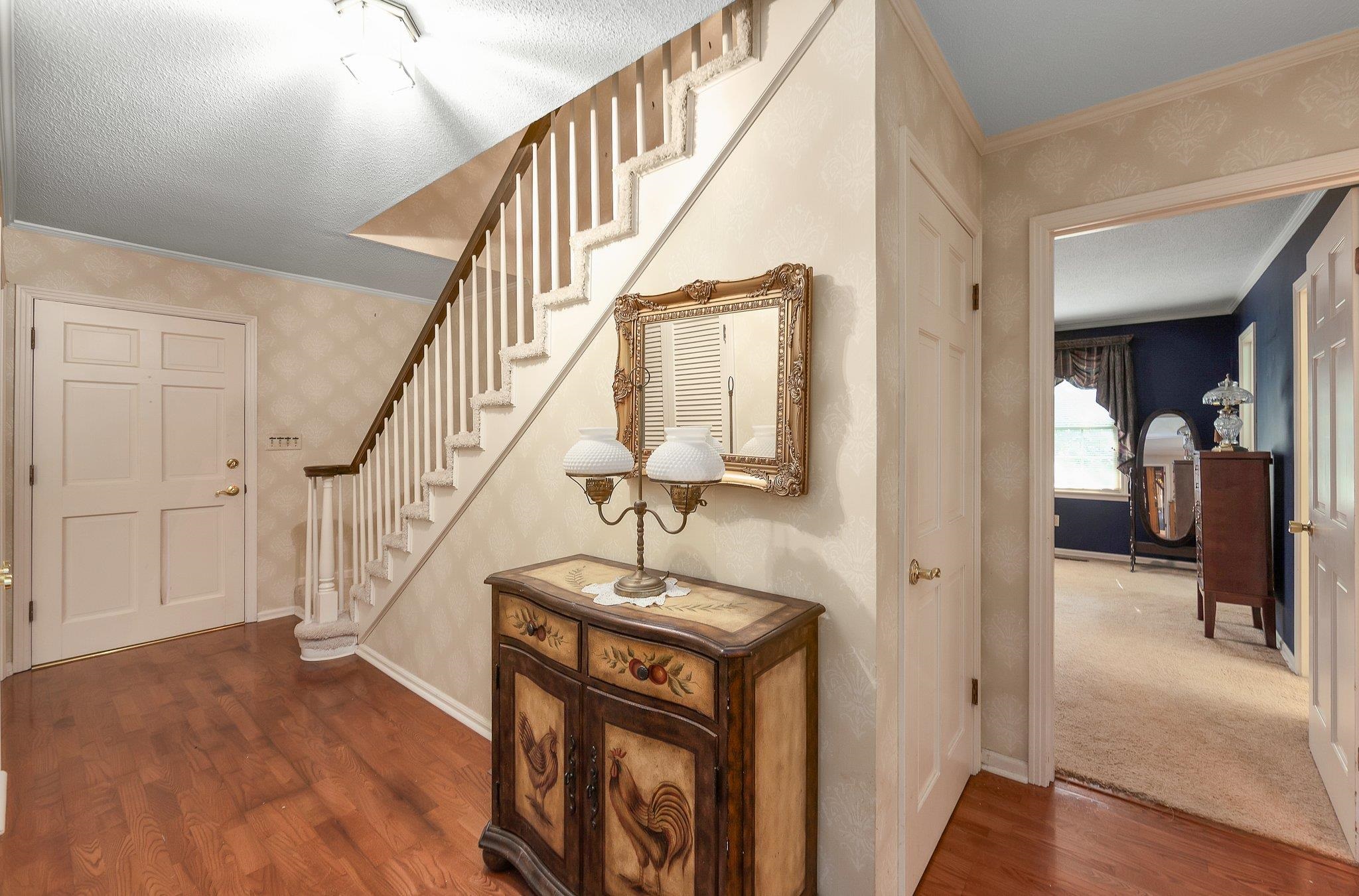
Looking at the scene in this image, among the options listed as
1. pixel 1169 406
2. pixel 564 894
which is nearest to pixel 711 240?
pixel 564 894

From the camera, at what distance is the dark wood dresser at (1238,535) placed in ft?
11.7

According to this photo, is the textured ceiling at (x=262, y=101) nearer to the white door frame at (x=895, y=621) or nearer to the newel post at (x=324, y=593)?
the white door frame at (x=895, y=621)

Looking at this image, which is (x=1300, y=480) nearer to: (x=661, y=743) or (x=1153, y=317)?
(x=661, y=743)

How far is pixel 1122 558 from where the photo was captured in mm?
6000

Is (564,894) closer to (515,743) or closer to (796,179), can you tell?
(515,743)

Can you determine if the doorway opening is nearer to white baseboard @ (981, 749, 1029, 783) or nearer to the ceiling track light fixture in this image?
white baseboard @ (981, 749, 1029, 783)

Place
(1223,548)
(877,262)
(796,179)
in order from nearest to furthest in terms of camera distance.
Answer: (877,262), (796,179), (1223,548)

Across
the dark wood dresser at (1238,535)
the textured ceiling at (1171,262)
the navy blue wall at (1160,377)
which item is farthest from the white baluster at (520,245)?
the navy blue wall at (1160,377)

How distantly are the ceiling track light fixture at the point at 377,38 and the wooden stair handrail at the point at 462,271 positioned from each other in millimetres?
493

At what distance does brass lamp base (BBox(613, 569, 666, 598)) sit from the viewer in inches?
60.6

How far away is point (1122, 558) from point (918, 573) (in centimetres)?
589

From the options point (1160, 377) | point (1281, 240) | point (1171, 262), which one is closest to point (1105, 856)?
point (1281, 240)

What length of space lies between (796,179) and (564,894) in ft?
6.51

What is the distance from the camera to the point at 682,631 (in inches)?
51.1
